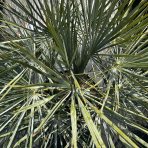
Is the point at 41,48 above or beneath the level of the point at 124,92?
above

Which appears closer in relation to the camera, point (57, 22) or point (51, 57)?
point (57, 22)

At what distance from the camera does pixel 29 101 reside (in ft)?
4.37

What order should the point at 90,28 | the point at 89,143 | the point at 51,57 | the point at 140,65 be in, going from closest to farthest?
the point at 140,65 < the point at 90,28 < the point at 51,57 < the point at 89,143

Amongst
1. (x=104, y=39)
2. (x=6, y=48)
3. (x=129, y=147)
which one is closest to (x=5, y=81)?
(x=6, y=48)

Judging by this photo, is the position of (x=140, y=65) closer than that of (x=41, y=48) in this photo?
Yes

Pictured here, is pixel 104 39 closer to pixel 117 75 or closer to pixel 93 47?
pixel 93 47

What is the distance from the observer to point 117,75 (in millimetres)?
1321

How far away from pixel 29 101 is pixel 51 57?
21 cm

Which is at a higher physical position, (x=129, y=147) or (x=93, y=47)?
(x=93, y=47)

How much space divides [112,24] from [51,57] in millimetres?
320

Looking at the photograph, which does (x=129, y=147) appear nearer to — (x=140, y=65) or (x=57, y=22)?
(x=140, y=65)

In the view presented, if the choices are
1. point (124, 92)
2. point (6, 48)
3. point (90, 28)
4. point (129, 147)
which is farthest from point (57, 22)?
point (129, 147)

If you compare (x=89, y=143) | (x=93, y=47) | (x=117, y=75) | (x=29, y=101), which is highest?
(x=93, y=47)

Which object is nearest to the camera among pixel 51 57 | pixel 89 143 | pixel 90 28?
pixel 90 28
